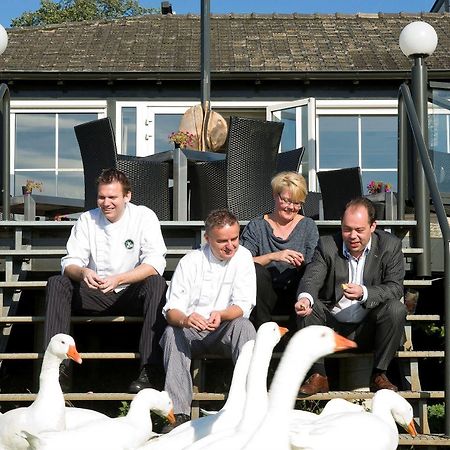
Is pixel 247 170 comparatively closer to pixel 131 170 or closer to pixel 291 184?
pixel 131 170

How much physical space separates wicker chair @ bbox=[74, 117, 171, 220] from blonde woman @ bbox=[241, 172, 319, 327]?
1.33 m

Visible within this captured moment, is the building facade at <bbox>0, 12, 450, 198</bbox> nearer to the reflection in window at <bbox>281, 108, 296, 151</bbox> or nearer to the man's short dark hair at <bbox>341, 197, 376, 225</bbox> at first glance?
the reflection in window at <bbox>281, 108, 296, 151</bbox>

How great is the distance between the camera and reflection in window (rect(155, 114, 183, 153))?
591 inches

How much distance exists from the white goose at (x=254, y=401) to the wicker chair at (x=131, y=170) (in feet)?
10.9

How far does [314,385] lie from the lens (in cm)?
617

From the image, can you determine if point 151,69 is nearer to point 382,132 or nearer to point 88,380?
point 382,132

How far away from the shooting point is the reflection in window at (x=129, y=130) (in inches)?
588

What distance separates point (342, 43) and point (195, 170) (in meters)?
8.45

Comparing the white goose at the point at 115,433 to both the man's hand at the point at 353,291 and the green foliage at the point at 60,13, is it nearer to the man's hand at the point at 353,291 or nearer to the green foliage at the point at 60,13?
the man's hand at the point at 353,291

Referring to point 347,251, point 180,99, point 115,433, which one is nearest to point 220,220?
point 347,251

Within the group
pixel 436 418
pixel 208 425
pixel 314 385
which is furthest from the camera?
pixel 436 418

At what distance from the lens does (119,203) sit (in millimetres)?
6766

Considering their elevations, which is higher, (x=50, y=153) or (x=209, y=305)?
(x=50, y=153)

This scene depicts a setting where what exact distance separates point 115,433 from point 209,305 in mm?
1422
